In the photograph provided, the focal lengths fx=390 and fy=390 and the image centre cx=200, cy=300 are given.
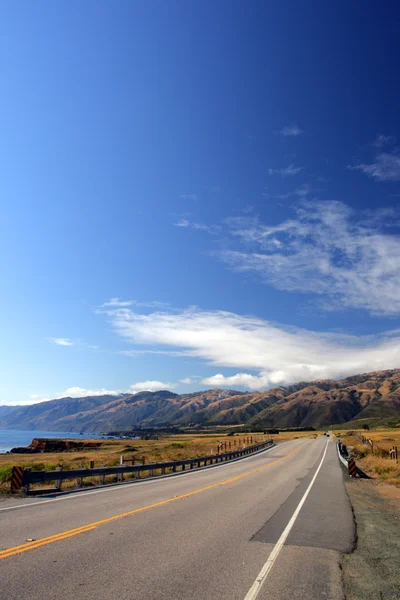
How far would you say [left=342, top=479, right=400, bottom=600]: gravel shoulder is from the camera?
19.9 ft

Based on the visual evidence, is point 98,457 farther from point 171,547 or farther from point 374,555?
point 374,555

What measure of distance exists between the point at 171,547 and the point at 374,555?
13.6 ft

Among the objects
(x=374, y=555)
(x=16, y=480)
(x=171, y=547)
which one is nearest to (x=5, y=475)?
(x=16, y=480)

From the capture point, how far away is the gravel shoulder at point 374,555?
6056 mm

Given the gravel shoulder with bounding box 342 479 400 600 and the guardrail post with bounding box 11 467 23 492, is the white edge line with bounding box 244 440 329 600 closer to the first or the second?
the gravel shoulder with bounding box 342 479 400 600

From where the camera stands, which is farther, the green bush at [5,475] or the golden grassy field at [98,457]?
the golden grassy field at [98,457]

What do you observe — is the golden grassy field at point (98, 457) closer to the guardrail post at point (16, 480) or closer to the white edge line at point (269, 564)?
the guardrail post at point (16, 480)

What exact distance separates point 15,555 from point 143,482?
13126 mm

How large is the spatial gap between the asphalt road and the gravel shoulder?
0.90 feet

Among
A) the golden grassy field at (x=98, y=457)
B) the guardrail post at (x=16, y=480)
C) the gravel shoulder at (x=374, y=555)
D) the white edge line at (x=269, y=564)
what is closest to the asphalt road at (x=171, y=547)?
the white edge line at (x=269, y=564)

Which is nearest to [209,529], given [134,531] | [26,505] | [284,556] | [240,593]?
[134,531]

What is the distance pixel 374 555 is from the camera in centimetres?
795

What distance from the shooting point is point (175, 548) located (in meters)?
7.66

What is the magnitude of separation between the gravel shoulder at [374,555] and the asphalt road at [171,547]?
0.90 ft
